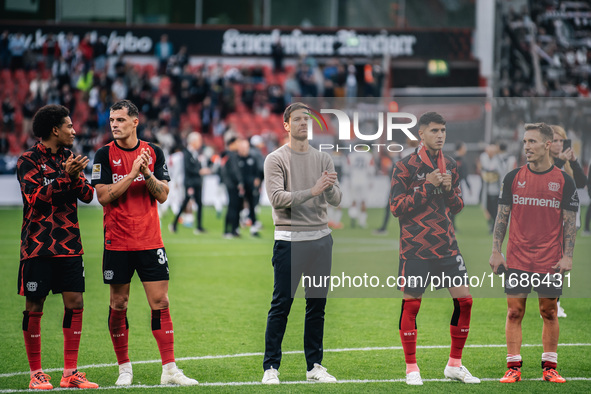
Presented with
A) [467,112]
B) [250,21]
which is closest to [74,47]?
[250,21]

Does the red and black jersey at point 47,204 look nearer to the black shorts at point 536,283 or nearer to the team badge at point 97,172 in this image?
the team badge at point 97,172

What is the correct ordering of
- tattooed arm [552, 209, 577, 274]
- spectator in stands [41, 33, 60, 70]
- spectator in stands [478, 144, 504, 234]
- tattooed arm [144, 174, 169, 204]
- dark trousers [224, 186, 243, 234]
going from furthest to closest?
1. spectator in stands [41, 33, 60, 70]
2. dark trousers [224, 186, 243, 234]
3. spectator in stands [478, 144, 504, 234]
4. tattooed arm [552, 209, 577, 274]
5. tattooed arm [144, 174, 169, 204]

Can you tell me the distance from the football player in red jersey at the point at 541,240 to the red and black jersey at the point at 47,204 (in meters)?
3.29

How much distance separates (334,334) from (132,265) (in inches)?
113

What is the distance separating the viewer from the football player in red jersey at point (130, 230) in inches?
232

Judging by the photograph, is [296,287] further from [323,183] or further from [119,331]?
[119,331]

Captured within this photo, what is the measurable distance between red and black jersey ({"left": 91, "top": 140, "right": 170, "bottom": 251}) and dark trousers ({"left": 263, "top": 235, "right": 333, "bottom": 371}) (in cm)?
96

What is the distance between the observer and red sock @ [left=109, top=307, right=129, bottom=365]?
6035mm

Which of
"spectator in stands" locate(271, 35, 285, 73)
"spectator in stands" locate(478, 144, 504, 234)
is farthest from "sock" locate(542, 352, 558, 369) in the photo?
"spectator in stands" locate(271, 35, 285, 73)

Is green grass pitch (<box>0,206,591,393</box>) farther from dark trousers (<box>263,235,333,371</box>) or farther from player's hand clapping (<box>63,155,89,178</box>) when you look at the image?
player's hand clapping (<box>63,155,89,178</box>)

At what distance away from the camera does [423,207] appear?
6.05 metres

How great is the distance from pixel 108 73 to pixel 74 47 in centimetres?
168

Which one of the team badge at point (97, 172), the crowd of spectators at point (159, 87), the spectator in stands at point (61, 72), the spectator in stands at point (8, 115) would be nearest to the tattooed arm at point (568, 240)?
the team badge at point (97, 172)

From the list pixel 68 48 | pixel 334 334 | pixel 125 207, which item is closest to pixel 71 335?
pixel 125 207
